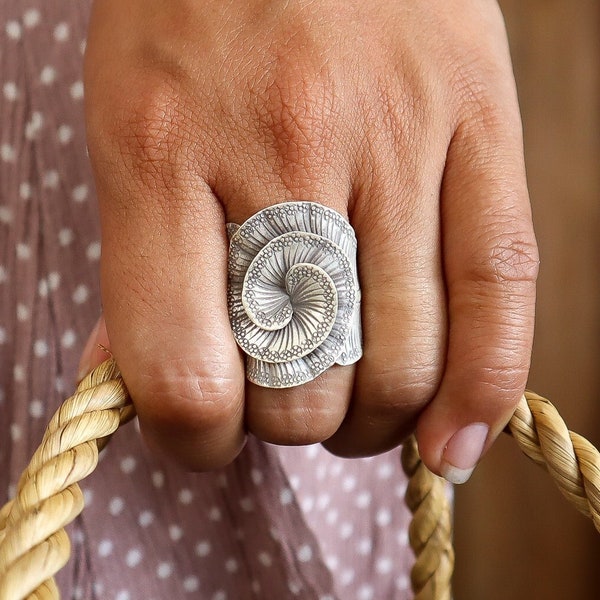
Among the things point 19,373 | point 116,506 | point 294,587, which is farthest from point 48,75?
point 294,587

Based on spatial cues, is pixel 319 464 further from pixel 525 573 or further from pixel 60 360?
pixel 525 573

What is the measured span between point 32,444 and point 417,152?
0.37 m

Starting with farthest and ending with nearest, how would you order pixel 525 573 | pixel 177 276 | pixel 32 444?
pixel 525 573
pixel 32 444
pixel 177 276

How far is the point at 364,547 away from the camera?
676 millimetres

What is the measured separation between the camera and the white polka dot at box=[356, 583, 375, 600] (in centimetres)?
67

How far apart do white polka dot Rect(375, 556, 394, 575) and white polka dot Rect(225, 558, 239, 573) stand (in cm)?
15

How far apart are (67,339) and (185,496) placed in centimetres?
16

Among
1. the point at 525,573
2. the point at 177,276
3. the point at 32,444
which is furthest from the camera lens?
the point at 525,573

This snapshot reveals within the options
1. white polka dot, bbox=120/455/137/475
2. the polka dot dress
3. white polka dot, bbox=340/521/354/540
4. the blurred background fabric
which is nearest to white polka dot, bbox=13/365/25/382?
the polka dot dress

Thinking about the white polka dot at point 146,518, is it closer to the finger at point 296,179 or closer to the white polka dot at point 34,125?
the finger at point 296,179

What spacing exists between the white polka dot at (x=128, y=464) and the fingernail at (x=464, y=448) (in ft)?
0.85

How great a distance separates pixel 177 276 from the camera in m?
0.40

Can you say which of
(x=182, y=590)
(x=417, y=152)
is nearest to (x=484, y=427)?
(x=417, y=152)

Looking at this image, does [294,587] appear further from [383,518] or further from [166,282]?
[166,282]
